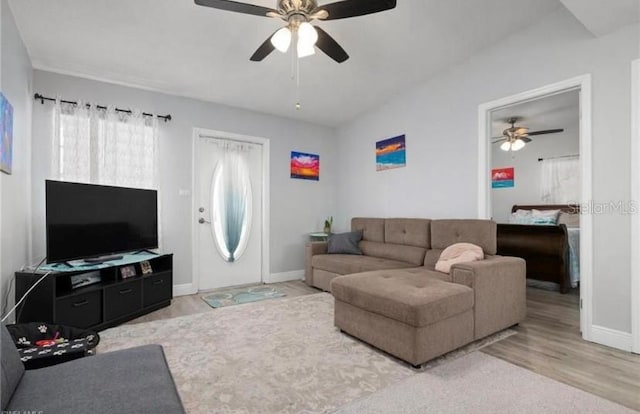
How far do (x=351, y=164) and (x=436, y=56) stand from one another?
2.16m

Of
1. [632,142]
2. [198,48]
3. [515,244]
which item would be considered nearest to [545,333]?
[632,142]

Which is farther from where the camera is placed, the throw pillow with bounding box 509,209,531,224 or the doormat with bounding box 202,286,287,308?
the throw pillow with bounding box 509,209,531,224

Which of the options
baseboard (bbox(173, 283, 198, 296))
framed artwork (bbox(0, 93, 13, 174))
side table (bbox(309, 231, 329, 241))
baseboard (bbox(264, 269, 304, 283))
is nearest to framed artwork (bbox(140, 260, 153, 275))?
baseboard (bbox(173, 283, 198, 296))

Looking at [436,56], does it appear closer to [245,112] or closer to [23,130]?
[245,112]

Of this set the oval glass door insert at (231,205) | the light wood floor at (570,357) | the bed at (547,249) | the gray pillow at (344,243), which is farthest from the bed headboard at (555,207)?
the oval glass door insert at (231,205)

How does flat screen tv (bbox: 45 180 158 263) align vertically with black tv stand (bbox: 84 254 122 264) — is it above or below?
above

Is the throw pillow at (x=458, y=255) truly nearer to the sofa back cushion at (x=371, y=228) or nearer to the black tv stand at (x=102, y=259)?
the sofa back cushion at (x=371, y=228)

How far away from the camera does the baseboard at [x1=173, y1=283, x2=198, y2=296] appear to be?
12.6 ft

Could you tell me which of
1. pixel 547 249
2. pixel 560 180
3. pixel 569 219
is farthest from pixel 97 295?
pixel 560 180

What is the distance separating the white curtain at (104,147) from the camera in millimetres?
3174

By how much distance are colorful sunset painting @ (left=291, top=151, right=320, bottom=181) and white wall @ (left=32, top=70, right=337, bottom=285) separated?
0.09 metres

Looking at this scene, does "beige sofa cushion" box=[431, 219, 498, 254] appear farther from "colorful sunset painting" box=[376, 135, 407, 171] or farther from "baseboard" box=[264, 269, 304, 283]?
"baseboard" box=[264, 269, 304, 283]

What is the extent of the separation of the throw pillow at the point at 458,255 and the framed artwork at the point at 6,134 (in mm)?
3534

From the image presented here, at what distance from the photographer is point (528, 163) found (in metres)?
6.03
